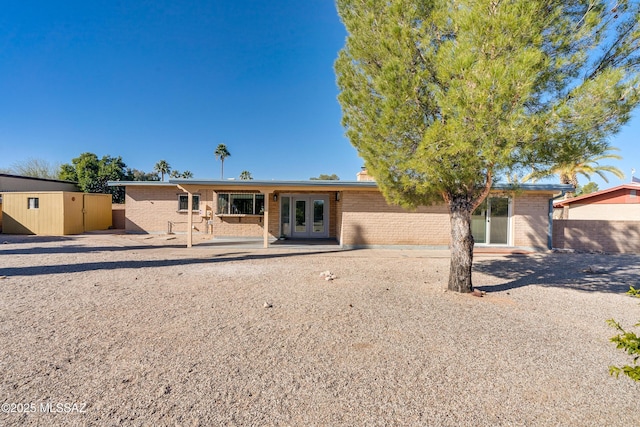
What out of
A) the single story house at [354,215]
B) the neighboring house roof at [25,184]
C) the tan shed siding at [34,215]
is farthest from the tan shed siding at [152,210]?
the neighboring house roof at [25,184]

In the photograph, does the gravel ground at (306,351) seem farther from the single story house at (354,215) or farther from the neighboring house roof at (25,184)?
the neighboring house roof at (25,184)

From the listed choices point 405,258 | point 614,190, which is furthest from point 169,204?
point 614,190

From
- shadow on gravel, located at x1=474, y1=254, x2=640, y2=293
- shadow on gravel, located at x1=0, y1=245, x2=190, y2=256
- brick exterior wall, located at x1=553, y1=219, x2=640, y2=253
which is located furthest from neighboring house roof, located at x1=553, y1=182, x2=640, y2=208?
shadow on gravel, located at x1=0, y1=245, x2=190, y2=256

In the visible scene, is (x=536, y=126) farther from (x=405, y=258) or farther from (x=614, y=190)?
(x=614, y=190)

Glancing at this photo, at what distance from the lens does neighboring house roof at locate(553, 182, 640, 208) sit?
1766cm

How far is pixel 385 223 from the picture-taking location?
11.9 m

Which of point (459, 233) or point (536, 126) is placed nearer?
point (536, 126)

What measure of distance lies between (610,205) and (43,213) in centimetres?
3238

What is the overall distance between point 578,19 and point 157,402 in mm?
7309

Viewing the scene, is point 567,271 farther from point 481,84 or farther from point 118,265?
point 118,265

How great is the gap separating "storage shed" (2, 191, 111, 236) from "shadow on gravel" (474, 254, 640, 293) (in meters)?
19.0

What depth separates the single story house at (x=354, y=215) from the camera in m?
11.4

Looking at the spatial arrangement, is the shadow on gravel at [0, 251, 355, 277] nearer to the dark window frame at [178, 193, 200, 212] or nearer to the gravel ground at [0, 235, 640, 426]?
the gravel ground at [0, 235, 640, 426]

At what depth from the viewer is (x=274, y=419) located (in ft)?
7.48
